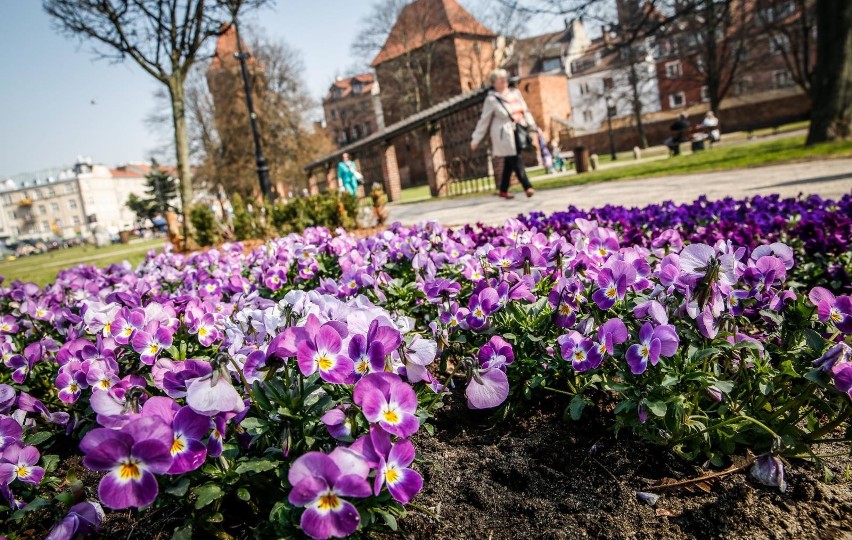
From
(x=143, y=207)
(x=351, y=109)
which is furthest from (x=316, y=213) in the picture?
(x=351, y=109)

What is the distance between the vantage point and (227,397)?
3.81 feet

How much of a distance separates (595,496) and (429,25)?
50.8 metres

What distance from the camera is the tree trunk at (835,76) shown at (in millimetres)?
12859

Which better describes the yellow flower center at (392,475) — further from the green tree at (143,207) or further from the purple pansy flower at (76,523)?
the green tree at (143,207)

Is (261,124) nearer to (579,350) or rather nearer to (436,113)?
(436,113)

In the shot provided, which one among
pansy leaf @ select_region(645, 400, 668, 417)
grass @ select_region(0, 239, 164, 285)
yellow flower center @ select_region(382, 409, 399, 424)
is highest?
grass @ select_region(0, 239, 164, 285)

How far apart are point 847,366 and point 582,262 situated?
3.54 ft

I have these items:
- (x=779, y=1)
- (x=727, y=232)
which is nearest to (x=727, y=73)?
(x=779, y=1)

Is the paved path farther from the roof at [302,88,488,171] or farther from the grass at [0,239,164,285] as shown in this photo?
the grass at [0,239,164,285]

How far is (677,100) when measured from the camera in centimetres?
5656

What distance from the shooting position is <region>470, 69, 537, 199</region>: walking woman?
972cm

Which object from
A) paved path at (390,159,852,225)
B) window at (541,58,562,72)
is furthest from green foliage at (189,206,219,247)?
window at (541,58,562,72)

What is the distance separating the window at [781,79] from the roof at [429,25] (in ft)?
92.3

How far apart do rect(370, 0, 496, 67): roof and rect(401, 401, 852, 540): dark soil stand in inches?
1892
